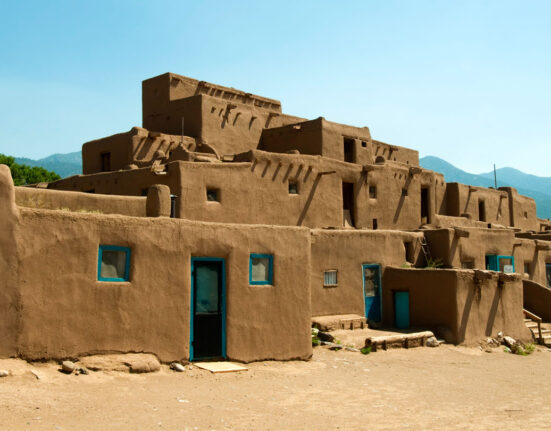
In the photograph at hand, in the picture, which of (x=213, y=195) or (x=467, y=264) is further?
(x=467, y=264)

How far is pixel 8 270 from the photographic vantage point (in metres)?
8.97

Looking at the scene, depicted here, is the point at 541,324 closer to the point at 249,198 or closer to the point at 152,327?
the point at 249,198

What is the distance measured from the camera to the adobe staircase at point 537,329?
18.9 m

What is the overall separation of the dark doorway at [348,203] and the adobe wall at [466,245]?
11.7ft

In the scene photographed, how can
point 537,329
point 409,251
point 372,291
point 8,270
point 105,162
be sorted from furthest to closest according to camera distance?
point 105,162 < point 409,251 < point 537,329 < point 372,291 < point 8,270

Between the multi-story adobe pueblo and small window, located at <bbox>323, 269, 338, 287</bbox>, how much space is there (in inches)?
1.4

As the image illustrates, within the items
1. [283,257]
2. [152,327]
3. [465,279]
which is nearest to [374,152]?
[465,279]

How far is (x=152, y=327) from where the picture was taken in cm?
1033

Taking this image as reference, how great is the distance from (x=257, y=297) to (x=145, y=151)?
39.0 feet

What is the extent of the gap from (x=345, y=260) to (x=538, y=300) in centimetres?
863

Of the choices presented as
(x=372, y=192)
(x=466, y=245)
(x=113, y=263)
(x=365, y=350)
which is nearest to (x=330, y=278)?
(x=365, y=350)

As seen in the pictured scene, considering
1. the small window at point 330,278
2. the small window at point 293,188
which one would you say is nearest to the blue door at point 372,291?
the small window at point 330,278

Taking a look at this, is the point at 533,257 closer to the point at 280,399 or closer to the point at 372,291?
the point at 372,291

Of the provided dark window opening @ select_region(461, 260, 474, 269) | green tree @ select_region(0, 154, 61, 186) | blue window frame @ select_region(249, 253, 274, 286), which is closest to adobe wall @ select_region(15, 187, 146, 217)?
blue window frame @ select_region(249, 253, 274, 286)
